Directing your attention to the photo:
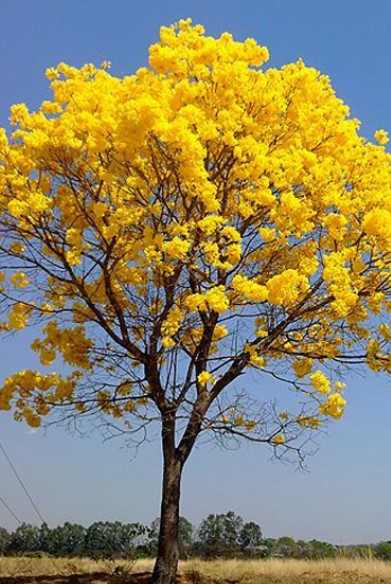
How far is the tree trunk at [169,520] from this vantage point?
10.7 m

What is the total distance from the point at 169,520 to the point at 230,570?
3.50 m

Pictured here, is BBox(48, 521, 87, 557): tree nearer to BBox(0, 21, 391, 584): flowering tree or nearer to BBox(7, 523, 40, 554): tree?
BBox(7, 523, 40, 554): tree

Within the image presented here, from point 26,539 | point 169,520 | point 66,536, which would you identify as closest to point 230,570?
point 169,520

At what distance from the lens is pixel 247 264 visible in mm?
11312

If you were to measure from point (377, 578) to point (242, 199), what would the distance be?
7.49 metres

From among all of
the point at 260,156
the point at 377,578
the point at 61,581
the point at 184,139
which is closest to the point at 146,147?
the point at 184,139

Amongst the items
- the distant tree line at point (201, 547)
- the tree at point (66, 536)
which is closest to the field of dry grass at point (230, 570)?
the distant tree line at point (201, 547)

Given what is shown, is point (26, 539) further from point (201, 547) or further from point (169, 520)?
point (169, 520)

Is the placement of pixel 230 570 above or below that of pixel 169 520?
below

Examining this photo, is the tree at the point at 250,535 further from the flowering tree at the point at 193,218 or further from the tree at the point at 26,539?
the flowering tree at the point at 193,218

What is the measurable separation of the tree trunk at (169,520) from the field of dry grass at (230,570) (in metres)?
1.35

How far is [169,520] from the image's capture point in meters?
10.8

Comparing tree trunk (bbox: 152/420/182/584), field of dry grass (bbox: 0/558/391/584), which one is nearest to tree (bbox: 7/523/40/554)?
field of dry grass (bbox: 0/558/391/584)

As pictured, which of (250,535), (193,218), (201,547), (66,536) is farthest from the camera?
(66,536)
